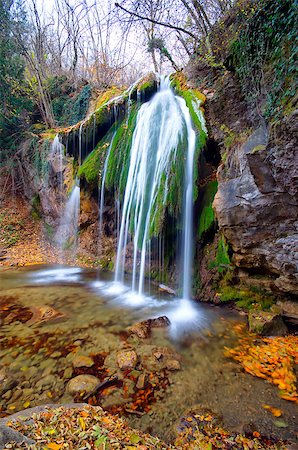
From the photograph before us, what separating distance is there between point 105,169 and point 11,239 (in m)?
5.77

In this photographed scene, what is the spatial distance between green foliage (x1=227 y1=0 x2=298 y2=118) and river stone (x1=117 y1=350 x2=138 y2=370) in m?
3.81

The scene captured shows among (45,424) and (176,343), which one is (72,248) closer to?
(176,343)

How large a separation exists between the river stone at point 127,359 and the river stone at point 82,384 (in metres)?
0.33

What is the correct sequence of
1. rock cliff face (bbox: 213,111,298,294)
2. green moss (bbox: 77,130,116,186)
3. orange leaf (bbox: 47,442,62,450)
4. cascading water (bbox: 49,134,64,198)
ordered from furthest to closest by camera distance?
cascading water (bbox: 49,134,64,198) < green moss (bbox: 77,130,116,186) < rock cliff face (bbox: 213,111,298,294) < orange leaf (bbox: 47,442,62,450)

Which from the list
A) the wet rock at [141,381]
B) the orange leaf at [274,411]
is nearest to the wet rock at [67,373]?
the wet rock at [141,381]

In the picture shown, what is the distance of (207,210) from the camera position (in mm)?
5145

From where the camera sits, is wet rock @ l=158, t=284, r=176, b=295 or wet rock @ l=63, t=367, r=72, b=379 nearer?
wet rock @ l=63, t=367, r=72, b=379

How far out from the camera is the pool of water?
209cm

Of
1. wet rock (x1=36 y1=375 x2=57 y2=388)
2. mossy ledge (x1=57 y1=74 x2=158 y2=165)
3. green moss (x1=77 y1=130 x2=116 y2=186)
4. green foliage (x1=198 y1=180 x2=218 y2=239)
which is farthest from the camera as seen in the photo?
green moss (x1=77 y1=130 x2=116 y2=186)

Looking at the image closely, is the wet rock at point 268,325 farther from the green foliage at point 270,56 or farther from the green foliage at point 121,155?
the green foliage at point 121,155

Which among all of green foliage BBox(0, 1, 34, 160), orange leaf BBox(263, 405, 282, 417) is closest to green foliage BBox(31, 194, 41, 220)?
green foliage BBox(0, 1, 34, 160)

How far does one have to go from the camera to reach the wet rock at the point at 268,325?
3.35 m

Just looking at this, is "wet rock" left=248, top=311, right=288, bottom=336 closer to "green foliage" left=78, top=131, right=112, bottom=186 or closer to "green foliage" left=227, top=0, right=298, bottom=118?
"green foliage" left=227, top=0, right=298, bottom=118

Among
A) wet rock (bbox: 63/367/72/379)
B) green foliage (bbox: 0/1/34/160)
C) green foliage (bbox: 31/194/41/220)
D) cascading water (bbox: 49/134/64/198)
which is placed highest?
green foliage (bbox: 0/1/34/160)
